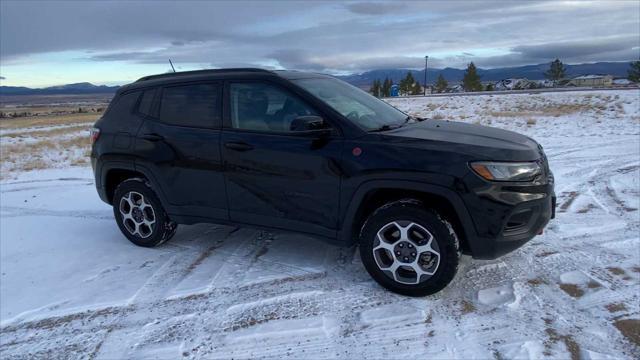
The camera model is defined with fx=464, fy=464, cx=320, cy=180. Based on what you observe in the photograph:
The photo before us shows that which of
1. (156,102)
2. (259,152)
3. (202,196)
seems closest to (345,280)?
(259,152)

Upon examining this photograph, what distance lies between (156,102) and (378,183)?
259 cm

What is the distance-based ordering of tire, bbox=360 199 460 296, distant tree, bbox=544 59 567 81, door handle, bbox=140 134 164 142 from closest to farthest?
1. tire, bbox=360 199 460 296
2. door handle, bbox=140 134 164 142
3. distant tree, bbox=544 59 567 81

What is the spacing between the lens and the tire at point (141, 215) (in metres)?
4.84

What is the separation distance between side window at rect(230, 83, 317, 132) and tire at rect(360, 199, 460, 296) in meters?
1.10

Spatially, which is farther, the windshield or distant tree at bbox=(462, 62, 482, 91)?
distant tree at bbox=(462, 62, 482, 91)

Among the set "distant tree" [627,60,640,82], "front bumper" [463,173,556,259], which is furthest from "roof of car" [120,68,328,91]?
"distant tree" [627,60,640,82]

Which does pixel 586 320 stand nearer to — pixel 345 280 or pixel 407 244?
pixel 407 244

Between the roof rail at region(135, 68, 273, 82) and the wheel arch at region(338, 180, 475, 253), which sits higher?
the roof rail at region(135, 68, 273, 82)

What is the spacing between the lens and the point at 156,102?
479 cm

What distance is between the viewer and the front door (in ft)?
12.6

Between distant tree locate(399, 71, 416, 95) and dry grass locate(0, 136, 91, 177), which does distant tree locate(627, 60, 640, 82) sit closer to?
distant tree locate(399, 71, 416, 95)

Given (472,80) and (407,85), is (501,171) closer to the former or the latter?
(472,80)

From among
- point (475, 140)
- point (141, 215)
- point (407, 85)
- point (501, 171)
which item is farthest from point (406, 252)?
point (407, 85)

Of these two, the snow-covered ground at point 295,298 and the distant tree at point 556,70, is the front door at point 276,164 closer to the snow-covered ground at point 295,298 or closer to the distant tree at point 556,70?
the snow-covered ground at point 295,298
